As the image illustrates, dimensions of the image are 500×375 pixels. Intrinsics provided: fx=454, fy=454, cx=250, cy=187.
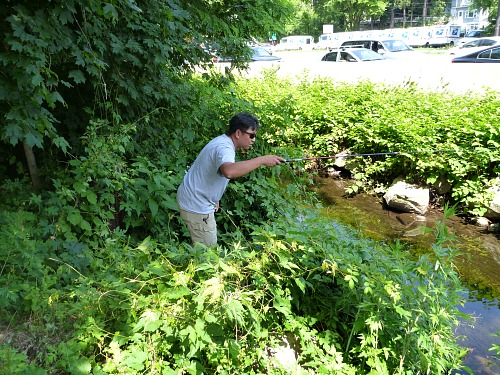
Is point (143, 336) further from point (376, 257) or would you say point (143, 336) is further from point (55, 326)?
point (376, 257)

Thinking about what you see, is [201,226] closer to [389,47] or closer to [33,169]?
[33,169]

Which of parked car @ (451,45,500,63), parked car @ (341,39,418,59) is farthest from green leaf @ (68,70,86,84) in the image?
parked car @ (451,45,500,63)

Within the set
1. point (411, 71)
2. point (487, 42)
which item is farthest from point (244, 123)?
point (487, 42)

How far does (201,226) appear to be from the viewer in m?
4.09

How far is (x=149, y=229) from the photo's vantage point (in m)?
4.68

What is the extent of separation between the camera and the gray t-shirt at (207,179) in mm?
3746

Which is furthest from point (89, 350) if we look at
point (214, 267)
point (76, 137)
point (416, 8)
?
point (416, 8)

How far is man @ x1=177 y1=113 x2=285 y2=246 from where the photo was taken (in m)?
3.69

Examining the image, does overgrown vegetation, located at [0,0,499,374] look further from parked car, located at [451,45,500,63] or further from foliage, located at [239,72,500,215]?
parked car, located at [451,45,500,63]

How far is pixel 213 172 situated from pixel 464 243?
4.44 metres

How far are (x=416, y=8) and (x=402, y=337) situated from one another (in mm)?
73971

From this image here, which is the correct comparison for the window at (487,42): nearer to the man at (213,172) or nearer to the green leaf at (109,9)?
the man at (213,172)

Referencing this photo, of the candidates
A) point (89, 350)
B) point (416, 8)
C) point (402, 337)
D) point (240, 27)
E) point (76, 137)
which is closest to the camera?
point (89, 350)

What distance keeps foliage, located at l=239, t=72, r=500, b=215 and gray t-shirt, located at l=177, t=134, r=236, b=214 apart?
6.16 feet
